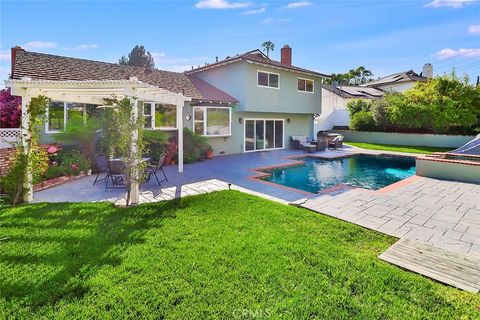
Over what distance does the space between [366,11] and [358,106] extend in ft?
61.7

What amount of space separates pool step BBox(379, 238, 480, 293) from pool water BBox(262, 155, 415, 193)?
6.00m

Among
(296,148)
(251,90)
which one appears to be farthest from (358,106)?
(251,90)

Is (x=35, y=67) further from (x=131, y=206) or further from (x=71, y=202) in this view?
(x=131, y=206)

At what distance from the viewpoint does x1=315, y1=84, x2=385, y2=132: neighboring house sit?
3425 centimetres

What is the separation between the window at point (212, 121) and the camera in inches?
766

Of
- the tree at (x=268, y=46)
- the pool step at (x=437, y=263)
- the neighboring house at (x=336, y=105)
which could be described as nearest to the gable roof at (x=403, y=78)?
the neighboring house at (x=336, y=105)

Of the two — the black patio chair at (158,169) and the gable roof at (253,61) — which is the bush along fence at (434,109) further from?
the black patio chair at (158,169)

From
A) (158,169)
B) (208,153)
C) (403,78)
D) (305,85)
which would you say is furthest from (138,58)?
(403,78)

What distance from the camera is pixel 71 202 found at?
28.4ft

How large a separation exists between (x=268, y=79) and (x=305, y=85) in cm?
493

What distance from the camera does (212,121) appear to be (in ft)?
65.9

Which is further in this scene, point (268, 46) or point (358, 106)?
point (268, 46)

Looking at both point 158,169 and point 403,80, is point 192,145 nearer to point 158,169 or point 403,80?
point 158,169

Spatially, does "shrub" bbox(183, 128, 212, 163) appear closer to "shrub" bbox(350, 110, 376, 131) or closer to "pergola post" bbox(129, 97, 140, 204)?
"pergola post" bbox(129, 97, 140, 204)
